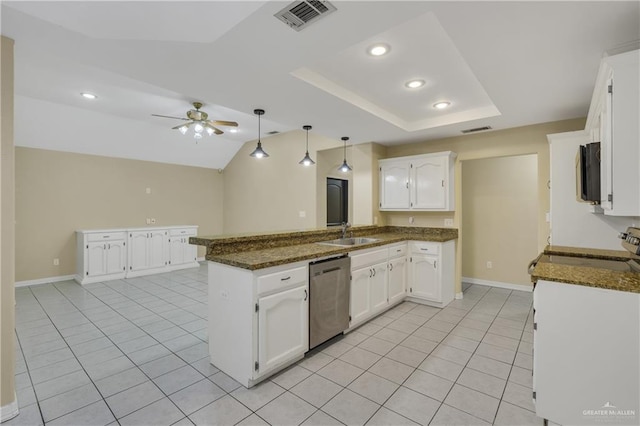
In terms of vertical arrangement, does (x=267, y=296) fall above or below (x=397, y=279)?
above

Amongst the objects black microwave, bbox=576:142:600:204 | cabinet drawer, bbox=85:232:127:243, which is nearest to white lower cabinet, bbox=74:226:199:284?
cabinet drawer, bbox=85:232:127:243

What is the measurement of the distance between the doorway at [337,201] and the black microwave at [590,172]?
464cm

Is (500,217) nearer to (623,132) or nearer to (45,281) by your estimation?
(623,132)

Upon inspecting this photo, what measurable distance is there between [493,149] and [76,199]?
702cm

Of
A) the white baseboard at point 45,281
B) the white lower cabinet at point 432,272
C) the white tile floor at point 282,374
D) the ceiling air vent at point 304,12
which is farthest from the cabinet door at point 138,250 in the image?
the ceiling air vent at point 304,12

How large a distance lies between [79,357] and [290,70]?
306 centimetres

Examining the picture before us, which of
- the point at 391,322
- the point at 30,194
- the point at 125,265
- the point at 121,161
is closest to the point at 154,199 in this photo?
the point at 121,161

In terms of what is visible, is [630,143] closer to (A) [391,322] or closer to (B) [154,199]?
(A) [391,322]

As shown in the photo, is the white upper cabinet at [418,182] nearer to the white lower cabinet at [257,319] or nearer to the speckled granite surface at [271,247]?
the speckled granite surface at [271,247]

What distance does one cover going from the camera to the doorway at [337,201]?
6.61m

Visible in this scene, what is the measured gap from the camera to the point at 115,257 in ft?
17.9

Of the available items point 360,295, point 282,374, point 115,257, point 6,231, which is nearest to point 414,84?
point 360,295

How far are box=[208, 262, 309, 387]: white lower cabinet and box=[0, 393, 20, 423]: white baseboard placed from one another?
1191mm

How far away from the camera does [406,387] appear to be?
217cm
